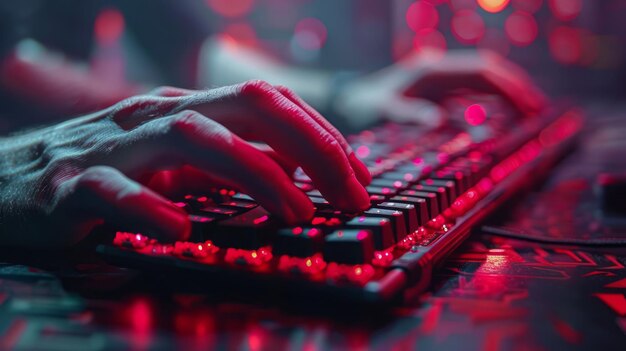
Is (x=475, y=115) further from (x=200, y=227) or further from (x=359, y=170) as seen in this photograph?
(x=200, y=227)

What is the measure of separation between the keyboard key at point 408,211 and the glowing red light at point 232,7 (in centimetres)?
199

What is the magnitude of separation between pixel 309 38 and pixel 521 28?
73 centimetres

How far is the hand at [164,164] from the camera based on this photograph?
45 cm

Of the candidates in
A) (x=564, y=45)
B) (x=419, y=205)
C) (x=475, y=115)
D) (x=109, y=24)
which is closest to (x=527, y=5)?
(x=564, y=45)

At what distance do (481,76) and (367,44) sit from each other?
2.65ft

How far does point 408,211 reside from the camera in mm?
481

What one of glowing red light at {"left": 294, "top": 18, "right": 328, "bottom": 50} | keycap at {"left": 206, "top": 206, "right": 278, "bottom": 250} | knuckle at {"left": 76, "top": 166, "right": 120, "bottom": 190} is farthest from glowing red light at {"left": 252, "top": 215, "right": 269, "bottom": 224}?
glowing red light at {"left": 294, "top": 18, "right": 328, "bottom": 50}

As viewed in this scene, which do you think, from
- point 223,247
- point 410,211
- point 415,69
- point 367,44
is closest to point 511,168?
point 410,211

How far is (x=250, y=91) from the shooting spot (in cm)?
51

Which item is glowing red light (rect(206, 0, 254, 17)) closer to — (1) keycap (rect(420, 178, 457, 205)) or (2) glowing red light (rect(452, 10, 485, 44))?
(2) glowing red light (rect(452, 10, 485, 44))

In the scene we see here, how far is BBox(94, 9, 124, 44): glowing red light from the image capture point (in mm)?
1538

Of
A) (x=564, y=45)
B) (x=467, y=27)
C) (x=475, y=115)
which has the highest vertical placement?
(x=467, y=27)

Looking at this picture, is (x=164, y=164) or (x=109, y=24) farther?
(x=109, y=24)

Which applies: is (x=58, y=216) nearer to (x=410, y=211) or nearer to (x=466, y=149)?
(x=410, y=211)
